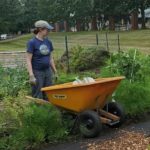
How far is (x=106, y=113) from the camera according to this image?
302 inches

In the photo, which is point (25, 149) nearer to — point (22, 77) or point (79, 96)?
point (79, 96)

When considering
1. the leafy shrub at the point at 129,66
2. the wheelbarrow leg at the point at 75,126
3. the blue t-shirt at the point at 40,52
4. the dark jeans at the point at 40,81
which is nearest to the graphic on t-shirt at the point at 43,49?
the blue t-shirt at the point at 40,52

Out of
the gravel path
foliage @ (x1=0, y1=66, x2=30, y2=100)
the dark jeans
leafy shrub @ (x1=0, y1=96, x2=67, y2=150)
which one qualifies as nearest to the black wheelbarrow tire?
the gravel path

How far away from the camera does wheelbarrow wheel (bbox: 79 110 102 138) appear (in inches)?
283

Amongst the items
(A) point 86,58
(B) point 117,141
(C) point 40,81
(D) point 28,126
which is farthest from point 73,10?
(B) point 117,141

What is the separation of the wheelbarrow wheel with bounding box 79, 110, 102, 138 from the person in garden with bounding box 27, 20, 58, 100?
103 centimetres

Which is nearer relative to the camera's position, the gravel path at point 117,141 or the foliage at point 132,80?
the gravel path at point 117,141

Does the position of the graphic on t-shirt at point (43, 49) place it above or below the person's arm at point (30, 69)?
above

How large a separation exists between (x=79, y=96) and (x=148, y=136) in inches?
44.1

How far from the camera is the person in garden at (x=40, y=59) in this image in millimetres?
7789

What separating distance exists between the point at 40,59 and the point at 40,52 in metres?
0.15

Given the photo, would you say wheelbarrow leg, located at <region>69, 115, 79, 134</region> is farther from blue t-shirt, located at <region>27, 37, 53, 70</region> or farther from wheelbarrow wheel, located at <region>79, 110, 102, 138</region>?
blue t-shirt, located at <region>27, 37, 53, 70</region>

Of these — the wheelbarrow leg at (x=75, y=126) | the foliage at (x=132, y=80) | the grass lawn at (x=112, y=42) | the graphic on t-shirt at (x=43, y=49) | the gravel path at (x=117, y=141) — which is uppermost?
the graphic on t-shirt at (x=43, y=49)

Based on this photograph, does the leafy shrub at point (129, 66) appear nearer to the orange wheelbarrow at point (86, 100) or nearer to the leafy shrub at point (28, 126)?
the orange wheelbarrow at point (86, 100)
